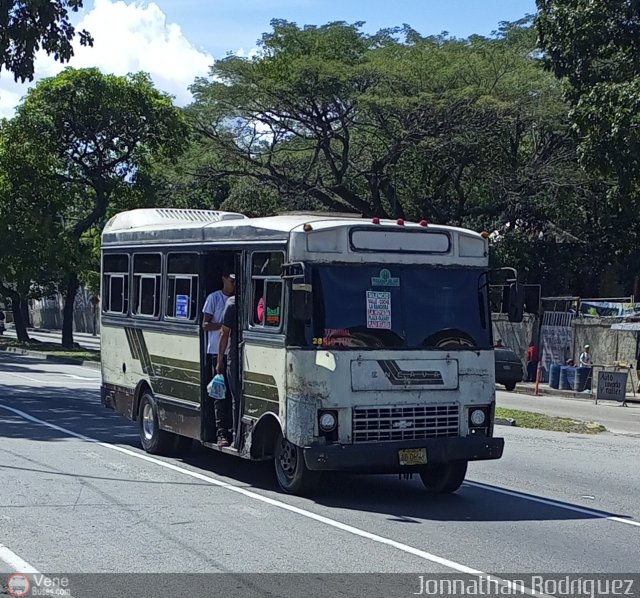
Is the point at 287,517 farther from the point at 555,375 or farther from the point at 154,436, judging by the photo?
the point at 555,375

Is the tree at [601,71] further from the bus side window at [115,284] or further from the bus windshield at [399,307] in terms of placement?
the bus windshield at [399,307]

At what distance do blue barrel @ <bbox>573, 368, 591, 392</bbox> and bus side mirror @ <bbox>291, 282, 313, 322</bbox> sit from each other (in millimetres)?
24746

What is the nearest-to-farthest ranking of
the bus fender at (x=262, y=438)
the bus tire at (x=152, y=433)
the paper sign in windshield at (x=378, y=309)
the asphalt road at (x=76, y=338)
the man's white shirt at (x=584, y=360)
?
the paper sign in windshield at (x=378, y=309) → the bus fender at (x=262, y=438) → the bus tire at (x=152, y=433) → the man's white shirt at (x=584, y=360) → the asphalt road at (x=76, y=338)

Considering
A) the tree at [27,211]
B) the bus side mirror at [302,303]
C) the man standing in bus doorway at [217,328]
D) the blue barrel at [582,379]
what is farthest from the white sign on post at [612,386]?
the tree at [27,211]

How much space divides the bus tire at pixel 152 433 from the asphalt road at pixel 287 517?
0.28m

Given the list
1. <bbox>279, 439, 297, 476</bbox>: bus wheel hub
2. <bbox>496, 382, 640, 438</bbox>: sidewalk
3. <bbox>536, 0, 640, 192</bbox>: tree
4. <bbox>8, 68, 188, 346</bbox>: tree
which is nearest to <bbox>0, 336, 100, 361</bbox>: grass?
<bbox>8, 68, 188, 346</bbox>: tree

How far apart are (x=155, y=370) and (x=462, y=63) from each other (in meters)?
24.7

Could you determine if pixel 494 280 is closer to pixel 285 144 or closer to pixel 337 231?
pixel 285 144

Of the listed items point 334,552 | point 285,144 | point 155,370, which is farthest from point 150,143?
point 334,552

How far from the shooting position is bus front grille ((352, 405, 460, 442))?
10.7 meters

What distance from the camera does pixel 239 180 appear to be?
41.2 m

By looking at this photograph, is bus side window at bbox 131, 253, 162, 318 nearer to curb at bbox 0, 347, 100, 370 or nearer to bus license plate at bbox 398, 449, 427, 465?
bus license plate at bbox 398, 449, 427, 465

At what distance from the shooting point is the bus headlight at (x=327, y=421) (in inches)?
417

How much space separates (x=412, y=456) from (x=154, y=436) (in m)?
4.56
